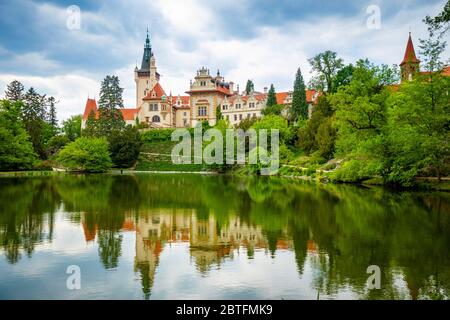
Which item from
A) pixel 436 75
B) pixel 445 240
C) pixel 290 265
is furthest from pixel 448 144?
pixel 290 265

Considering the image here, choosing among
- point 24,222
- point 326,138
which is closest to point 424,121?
point 326,138

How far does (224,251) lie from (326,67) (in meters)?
40.1

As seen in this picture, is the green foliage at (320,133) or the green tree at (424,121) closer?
the green tree at (424,121)

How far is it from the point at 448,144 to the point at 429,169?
16.8ft

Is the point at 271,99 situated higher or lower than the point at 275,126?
higher

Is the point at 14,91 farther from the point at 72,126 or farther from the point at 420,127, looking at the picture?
the point at 420,127

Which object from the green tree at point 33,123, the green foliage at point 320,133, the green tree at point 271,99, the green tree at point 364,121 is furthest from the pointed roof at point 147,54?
the green tree at point 364,121

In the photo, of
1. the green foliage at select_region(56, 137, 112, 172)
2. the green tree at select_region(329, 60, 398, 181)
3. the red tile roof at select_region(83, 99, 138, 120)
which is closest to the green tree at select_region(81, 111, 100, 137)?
the green foliage at select_region(56, 137, 112, 172)

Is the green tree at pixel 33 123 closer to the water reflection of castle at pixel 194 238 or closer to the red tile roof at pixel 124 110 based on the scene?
the red tile roof at pixel 124 110

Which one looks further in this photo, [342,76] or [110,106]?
[110,106]

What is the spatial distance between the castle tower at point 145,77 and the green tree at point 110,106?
10188 mm

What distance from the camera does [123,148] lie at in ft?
180

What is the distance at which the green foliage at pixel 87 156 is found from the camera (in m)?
50.3

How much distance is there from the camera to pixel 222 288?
718 centimetres
